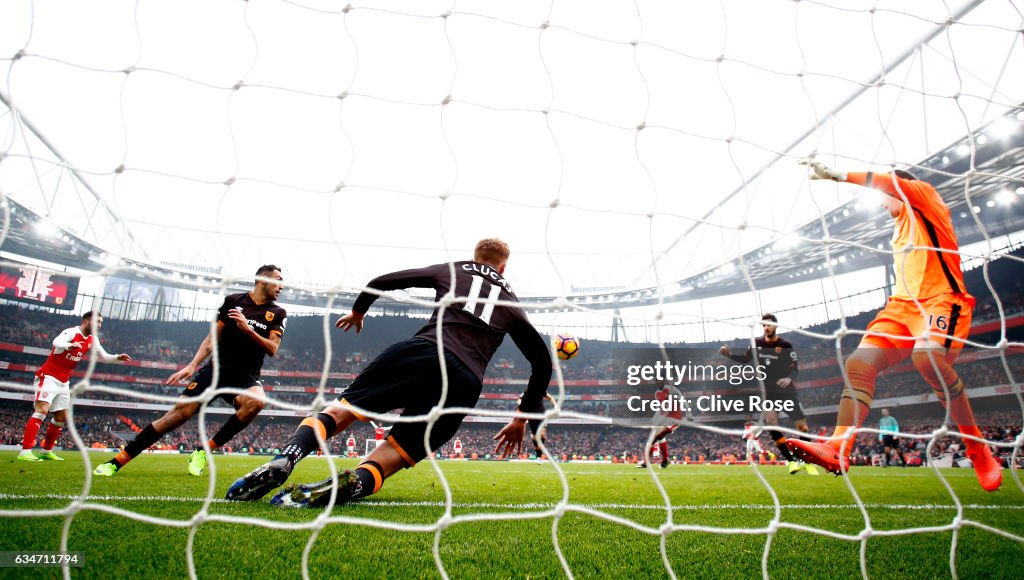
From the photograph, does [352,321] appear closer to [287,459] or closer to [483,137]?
[287,459]

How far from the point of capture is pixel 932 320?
3.17 meters

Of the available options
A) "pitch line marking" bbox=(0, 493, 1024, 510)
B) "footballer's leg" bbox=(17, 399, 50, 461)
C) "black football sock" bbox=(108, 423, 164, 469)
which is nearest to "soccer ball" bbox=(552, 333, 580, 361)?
"pitch line marking" bbox=(0, 493, 1024, 510)

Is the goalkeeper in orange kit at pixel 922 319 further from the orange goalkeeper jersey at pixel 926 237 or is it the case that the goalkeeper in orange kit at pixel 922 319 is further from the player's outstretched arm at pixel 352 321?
the player's outstretched arm at pixel 352 321

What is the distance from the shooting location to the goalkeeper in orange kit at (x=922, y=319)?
10.3 feet

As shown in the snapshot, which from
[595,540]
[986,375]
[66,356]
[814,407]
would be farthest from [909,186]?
[814,407]

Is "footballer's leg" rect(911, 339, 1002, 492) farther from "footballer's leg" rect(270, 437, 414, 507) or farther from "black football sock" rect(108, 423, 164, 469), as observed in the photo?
"black football sock" rect(108, 423, 164, 469)

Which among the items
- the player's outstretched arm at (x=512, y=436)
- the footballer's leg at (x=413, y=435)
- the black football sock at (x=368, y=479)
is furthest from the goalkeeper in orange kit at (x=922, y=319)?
the black football sock at (x=368, y=479)

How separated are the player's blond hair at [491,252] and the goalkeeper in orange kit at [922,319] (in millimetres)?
1812

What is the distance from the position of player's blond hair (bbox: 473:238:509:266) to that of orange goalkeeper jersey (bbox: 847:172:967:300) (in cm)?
205

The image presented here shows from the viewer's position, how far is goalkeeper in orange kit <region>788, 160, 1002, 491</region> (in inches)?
→ 124

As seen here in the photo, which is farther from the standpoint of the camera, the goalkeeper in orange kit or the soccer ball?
the soccer ball

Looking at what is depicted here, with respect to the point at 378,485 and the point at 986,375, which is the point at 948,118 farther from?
the point at 378,485

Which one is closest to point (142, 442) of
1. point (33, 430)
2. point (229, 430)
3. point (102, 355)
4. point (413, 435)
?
point (229, 430)

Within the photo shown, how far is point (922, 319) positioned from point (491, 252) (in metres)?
2.48
